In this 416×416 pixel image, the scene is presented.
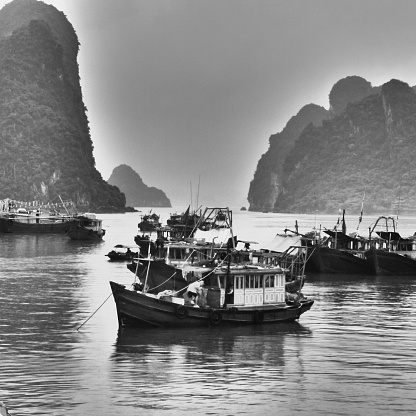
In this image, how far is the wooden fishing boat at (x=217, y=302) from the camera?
29.2 meters

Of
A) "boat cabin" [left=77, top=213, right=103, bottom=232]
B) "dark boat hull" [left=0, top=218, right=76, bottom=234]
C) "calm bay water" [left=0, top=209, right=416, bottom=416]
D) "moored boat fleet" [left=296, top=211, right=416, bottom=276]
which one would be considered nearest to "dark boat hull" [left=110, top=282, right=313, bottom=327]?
"calm bay water" [left=0, top=209, right=416, bottom=416]

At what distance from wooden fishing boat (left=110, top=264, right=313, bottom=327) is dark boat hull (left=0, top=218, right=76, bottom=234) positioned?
264 feet

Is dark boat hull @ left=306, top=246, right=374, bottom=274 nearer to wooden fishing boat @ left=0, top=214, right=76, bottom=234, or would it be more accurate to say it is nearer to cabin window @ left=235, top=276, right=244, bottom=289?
cabin window @ left=235, top=276, right=244, bottom=289

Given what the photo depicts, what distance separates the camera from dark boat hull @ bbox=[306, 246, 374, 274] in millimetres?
55594

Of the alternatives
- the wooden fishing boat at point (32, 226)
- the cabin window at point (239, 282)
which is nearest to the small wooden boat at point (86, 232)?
the wooden fishing boat at point (32, 226)

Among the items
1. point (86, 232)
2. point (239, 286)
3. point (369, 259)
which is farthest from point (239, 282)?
point (86, 232)

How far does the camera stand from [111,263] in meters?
64.0

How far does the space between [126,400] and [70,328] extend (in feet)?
36.4

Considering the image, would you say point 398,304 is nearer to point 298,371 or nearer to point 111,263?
point 298,371

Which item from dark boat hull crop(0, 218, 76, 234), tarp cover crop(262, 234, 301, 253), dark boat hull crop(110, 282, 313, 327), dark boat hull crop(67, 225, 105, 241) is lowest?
dark boat hull crop(110, 282, 313, 327)

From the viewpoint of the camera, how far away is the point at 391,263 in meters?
54.9

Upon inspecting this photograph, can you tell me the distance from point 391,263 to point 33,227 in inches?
2605

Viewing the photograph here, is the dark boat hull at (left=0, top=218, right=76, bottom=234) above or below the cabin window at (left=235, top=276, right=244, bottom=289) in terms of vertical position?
above

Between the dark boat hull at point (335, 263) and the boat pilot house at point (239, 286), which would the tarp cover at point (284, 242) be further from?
the boat pilot house at point (239, 286)
